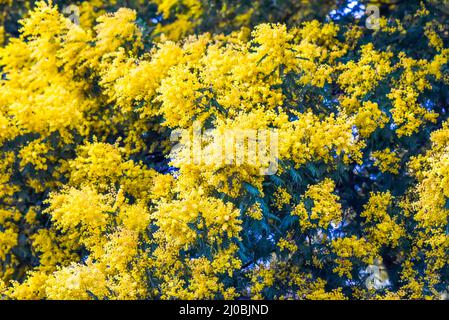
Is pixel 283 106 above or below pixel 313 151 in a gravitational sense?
above

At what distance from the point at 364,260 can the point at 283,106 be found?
4.62 feet

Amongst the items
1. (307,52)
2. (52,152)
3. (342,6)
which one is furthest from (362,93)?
(52,152)

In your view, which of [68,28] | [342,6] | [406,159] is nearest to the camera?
[406,159]

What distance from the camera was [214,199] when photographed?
602 centimetres

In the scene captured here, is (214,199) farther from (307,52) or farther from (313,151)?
(307,52)

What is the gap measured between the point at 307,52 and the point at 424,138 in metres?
1.22

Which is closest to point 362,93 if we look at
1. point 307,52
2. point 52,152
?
point 307,52

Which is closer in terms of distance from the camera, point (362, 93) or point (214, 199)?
point (214, 199)

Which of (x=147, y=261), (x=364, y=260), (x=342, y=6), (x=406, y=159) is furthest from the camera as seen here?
(x=342, y=6)

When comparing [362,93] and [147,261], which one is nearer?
[147,261]
